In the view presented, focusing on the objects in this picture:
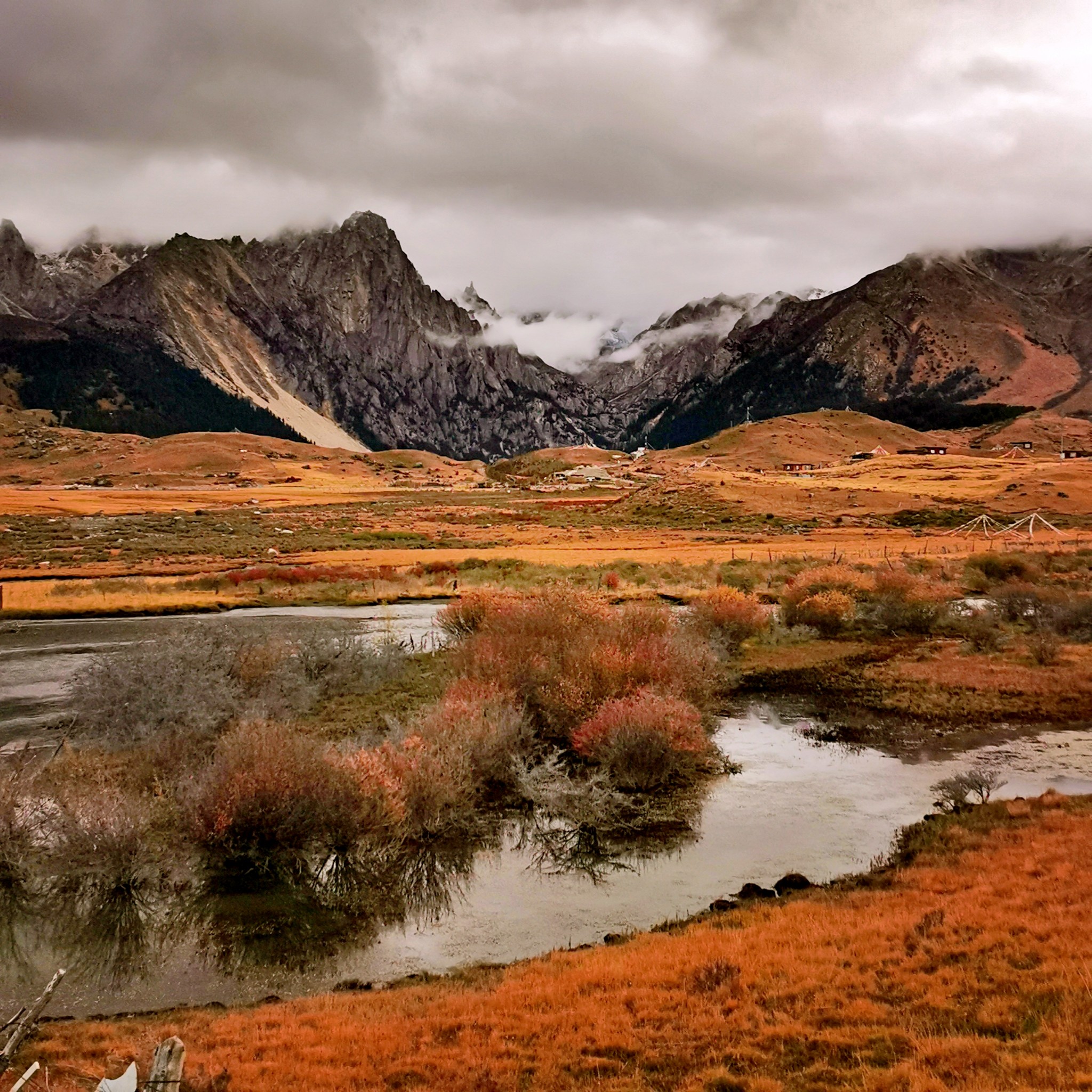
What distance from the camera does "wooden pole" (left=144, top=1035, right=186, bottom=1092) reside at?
868 centimetres

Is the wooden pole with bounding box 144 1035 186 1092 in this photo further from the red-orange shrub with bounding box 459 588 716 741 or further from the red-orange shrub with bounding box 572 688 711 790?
the red-orange shrub with bounding box 459 588 716 741

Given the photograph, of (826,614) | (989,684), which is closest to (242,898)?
(989,684)

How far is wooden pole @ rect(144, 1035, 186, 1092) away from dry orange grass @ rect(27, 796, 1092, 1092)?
Answer: 199 cm

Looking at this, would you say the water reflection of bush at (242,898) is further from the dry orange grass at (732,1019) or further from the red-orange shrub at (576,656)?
the red-orange shrub at (576,656)

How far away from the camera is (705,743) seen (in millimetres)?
25906

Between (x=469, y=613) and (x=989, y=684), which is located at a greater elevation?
(x=469, y=613)

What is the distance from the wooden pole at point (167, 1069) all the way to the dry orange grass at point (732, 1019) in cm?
199

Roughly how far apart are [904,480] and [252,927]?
14492cm

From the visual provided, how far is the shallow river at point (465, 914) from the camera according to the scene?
1488cm

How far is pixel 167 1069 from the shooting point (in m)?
8.70

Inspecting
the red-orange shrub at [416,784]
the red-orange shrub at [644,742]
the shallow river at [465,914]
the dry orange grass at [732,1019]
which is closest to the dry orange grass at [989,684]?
the shallow river at [465,914]

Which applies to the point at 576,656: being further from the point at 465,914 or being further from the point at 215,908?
the point at 215,908

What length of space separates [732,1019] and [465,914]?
264 inches

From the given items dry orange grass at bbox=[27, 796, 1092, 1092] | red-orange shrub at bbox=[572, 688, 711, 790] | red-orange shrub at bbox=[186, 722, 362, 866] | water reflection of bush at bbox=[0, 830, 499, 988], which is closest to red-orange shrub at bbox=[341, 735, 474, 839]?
red-orange shrub at bbox=[186, 722, 362, 866]
